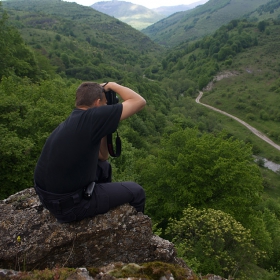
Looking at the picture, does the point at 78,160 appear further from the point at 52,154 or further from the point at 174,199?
the point at 174,199

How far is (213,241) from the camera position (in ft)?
47.6

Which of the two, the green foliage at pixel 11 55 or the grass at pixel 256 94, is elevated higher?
the green foliage at pixel 11 55

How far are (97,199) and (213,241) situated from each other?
11.7m

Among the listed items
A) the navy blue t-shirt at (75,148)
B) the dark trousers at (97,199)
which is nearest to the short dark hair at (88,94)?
the navy blue t-shirt at (75,148)

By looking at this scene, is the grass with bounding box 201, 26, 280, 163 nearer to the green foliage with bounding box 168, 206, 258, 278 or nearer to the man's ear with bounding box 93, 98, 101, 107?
the green foliage with bounding box 168, 206, 258, 278

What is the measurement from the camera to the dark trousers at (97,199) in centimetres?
453

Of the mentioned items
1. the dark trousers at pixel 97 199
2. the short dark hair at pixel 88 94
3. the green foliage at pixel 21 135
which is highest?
the short dark hair at pixel 88 94

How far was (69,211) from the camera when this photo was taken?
4.65 m

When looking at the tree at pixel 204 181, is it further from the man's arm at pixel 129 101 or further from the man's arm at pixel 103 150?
the man's arm at pixel 129 101

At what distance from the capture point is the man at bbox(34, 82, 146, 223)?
4.04 metres

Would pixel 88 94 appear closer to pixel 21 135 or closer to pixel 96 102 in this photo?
pixel 96 102

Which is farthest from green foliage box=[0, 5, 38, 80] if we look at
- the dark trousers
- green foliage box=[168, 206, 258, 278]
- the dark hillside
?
the dark hillside

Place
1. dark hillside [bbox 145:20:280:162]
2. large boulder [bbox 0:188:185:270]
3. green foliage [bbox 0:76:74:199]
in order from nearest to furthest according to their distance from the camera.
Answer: large boulder [bbox 0:188:185:270]
green foliage [bbox 0:76:74:199]
dark hillside [bbox 145:20:280:162]

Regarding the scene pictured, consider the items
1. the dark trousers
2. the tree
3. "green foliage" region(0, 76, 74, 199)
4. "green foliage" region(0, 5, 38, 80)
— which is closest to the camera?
the dark trousers
